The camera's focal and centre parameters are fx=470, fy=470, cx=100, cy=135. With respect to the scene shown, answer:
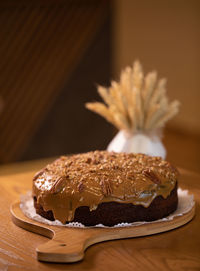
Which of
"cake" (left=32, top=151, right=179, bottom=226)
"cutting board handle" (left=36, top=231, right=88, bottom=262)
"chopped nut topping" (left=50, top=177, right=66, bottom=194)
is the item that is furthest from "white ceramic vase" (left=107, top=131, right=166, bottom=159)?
"cutting board handle" (left=36, top=231, right=88, bottom=262)

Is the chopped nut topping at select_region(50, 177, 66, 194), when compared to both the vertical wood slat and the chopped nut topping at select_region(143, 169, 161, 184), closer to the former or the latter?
the chopped nut topping at select_region(143, 169, 161, 184)

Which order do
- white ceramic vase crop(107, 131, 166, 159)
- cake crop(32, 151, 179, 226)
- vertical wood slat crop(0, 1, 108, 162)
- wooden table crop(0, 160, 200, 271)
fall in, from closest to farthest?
wooden table crop(0, 160, 200, 271) < cake crop(32, 151, 179, 226) < white ceramic vase crop(107, 131, 166, 159) < vertical wood slat crop(0, 1, 108, 162)

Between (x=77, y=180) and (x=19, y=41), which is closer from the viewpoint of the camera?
(x=77, y=180)

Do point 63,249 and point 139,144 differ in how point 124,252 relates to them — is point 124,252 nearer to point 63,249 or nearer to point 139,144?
point 63,249

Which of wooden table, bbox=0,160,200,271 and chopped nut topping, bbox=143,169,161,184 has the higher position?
chopped nut topping, bbox=143,169,161,184

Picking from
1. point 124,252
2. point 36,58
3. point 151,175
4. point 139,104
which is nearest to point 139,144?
point 139,104

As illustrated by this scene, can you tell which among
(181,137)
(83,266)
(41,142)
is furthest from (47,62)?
(83,266)

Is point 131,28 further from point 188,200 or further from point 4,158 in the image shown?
point 188,200
